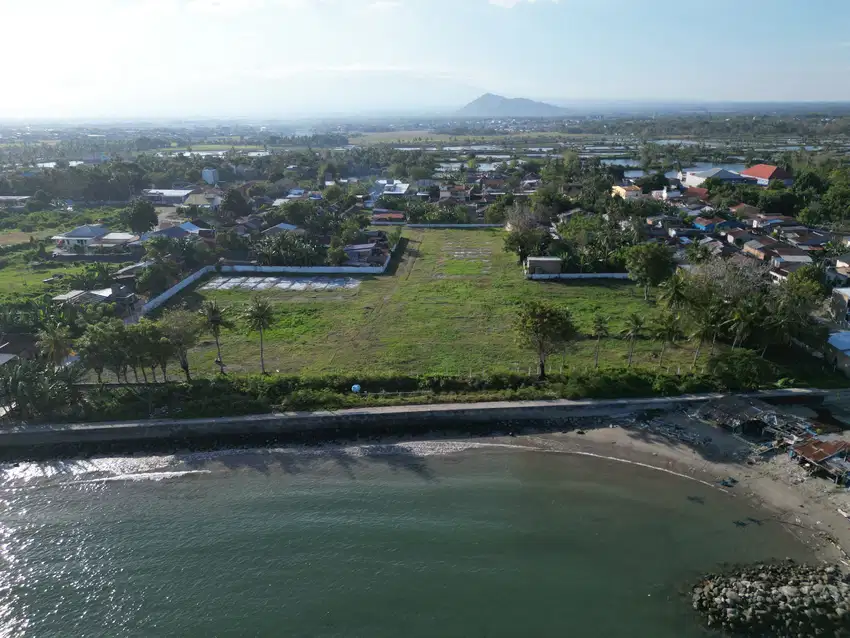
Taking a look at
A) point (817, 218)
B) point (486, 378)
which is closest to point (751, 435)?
point (486, 378)

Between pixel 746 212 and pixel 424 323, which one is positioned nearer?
pixel 424 323

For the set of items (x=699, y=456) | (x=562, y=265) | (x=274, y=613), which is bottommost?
(x=274, y=613)

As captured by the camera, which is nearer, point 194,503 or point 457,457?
point 194,503

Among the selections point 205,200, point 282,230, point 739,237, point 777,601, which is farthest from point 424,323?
point 205,200

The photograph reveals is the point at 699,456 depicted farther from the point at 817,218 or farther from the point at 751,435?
the point at 817,218

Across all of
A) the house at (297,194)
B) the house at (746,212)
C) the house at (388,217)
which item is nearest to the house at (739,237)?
the house at (746,212)

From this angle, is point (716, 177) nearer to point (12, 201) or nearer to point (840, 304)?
point (840, 304)
